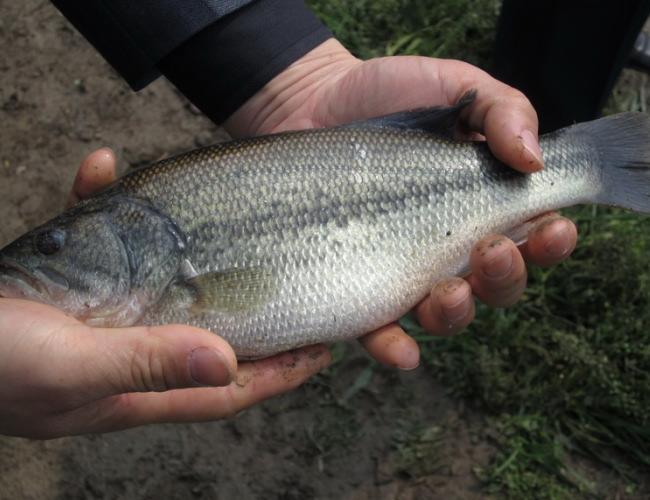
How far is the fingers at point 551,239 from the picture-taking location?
2719 mm

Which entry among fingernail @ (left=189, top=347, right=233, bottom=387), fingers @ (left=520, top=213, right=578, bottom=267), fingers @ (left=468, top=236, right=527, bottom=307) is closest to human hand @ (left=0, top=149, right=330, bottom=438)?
fingernail @ (left=189, top=347, right=233, bottom=387)

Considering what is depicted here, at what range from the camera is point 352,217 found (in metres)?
2.70

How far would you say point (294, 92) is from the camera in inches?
137

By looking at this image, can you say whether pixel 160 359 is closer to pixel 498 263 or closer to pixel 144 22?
pixel 498 263

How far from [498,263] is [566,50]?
82.4 inches

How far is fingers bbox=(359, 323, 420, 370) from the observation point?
2.80 meters

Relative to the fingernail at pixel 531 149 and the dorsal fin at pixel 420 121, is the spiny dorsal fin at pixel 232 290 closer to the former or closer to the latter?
the dorsal fin at pixel 420 121

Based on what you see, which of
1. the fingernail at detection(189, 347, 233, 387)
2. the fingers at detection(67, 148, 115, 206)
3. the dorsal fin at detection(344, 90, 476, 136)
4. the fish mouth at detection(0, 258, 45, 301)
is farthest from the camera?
the fingers at detection(67, 148, 115, 206)

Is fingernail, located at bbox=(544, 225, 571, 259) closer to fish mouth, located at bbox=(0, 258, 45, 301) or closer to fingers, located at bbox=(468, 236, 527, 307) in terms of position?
fingers, located at bbox=(468, 236, 527, 307)

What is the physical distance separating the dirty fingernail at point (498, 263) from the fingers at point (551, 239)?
196 millimetres

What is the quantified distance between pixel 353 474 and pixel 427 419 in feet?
1.65

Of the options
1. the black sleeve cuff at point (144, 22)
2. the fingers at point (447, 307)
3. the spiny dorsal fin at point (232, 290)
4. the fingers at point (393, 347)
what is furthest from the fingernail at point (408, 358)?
the black sleeve cuff at point (144, 22)

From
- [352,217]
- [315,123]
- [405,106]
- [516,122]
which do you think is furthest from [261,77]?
[516,122]

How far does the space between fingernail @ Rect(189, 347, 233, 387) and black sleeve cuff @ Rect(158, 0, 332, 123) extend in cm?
170
